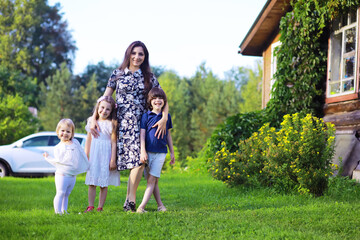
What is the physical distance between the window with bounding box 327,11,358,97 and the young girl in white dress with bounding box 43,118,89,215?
653cm

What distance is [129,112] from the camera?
18.2ft

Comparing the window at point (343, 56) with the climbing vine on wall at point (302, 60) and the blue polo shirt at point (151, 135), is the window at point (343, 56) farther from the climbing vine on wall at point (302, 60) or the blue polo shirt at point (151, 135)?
the blue polo shirt at point (151, 135)

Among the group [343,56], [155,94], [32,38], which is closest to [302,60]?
[343,56]

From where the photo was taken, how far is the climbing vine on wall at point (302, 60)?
9742mm

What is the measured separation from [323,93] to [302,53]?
1.16m

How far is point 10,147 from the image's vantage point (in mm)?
14055

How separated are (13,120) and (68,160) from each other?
17.5m

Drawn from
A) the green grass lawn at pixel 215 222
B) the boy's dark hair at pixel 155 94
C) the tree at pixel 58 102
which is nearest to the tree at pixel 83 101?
the tree at pixel 58 102

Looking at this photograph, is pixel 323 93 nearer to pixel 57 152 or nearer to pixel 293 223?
pixel 293 223

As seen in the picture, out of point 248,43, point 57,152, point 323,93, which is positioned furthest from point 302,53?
point 57,152

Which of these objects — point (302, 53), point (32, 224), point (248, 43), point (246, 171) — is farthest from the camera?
point (248, 43)

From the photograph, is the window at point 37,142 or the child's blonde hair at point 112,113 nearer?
the child's blonde hair at point 112,113

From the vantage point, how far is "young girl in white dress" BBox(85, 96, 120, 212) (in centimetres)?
536

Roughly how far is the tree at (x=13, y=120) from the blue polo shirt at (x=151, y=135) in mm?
16883
